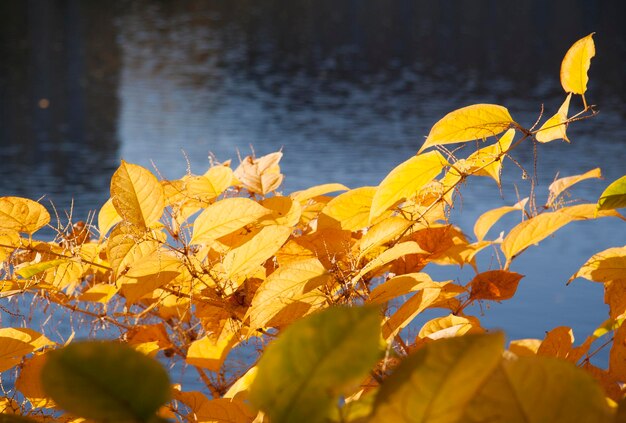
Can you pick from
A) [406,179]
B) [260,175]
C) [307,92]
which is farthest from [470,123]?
[307,92]

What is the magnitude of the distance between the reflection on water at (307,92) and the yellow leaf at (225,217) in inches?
4.9

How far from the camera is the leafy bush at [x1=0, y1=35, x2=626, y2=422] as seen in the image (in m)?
0.12

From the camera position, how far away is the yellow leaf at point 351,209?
12.4 inches

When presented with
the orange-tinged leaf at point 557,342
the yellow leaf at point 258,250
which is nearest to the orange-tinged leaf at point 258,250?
the yellow leaf at point 258,250

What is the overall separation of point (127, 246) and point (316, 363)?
170mm

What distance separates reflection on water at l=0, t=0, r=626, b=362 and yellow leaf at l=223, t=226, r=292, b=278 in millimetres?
145

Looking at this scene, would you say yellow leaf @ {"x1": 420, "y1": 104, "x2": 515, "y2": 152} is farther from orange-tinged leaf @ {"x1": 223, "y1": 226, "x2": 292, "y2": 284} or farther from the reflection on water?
the reflection on water

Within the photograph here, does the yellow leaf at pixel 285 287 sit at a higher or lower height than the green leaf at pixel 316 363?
lower

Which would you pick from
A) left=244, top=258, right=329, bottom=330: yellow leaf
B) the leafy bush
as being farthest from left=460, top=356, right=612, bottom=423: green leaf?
left=244, top=258, right=329, bottom=330: yellow leaf

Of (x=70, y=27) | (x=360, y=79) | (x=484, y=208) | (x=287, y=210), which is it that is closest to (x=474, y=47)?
(x=360, y=79)

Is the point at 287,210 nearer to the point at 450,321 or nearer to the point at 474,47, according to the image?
the point at 450,321

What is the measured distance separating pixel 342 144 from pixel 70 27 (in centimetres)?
678

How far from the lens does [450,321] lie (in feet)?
0.93

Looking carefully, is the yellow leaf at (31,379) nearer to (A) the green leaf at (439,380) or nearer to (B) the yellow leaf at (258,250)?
(B) the yellow leaf at (258,250)
